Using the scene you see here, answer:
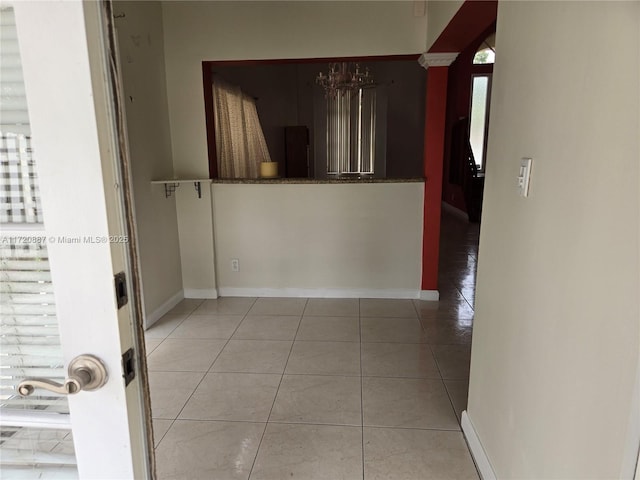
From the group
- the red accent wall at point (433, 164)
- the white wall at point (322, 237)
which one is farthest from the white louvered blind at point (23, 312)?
the red accent wall at point (433, 164)

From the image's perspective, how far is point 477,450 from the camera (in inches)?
65.2

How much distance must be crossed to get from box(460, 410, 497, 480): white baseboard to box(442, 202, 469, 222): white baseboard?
6.25 meters

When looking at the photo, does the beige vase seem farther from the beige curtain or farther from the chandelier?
the chandelier

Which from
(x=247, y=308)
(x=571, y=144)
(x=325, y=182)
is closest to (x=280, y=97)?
(x=325, y=182)

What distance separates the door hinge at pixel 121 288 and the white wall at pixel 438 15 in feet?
6.89

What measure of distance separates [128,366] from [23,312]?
22 cm

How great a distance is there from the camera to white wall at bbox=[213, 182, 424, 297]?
3465 millimetres

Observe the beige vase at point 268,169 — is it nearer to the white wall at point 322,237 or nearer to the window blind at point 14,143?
the white wall at point 322,237

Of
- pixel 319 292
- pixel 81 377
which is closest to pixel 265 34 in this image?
pixel 319 292

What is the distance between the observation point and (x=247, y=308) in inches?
135

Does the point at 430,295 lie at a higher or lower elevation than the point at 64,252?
lower

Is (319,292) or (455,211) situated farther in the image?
(455,211)

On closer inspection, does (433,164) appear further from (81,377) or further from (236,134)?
(81,377)

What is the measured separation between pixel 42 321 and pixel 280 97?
6888 mm
